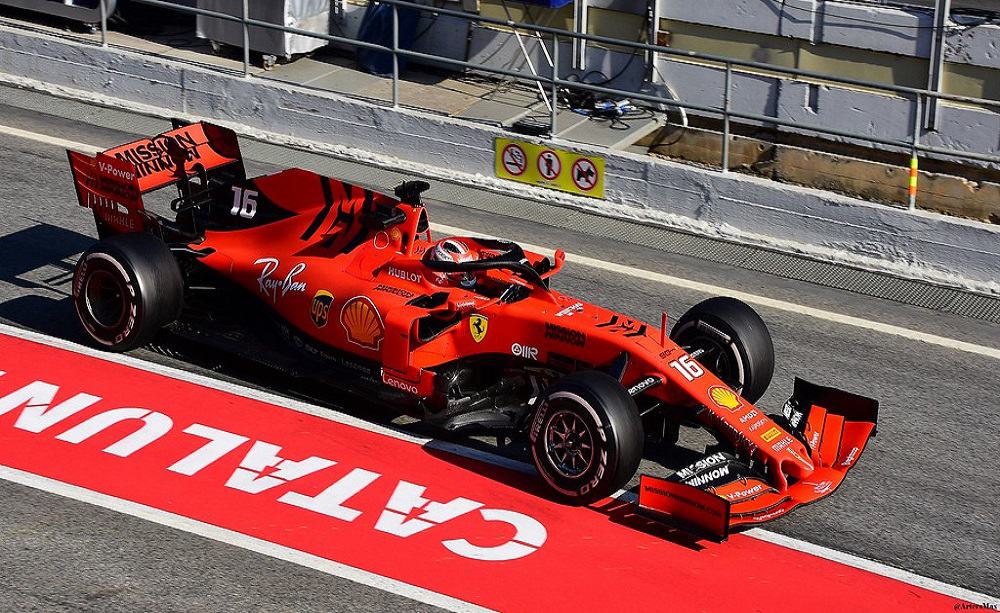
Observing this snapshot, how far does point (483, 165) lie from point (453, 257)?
17.8ft

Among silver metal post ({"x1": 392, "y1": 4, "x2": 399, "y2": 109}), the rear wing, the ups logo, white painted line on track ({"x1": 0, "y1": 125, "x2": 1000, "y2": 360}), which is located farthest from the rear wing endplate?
silver metal post ({"x1": 392, "y1": 4, "x2": 399, "y2": 109})

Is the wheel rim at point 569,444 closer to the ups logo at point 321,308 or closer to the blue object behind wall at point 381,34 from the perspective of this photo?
the ups logo at point 321,308

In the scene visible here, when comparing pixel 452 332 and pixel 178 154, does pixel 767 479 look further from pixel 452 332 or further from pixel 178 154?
pixel 178 154

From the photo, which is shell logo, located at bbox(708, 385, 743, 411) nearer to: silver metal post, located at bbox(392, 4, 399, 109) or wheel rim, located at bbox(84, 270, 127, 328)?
wheel rim, located at bbox(84, 270, 127, 328)

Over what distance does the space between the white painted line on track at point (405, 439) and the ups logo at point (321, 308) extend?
0.62 m

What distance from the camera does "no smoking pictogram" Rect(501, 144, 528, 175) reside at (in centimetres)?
1457

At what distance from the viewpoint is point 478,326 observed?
9297 mm

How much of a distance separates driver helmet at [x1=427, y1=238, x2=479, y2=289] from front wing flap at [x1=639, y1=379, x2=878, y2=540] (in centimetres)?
200

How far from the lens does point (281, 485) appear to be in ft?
28.7

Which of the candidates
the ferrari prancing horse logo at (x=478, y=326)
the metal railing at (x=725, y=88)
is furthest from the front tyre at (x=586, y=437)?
the metal railing at (x=725, y=88)

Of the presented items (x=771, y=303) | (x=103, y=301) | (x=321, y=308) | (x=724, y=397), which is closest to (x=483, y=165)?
(x=771, y=303)

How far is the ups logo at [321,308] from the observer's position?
31.8 feet

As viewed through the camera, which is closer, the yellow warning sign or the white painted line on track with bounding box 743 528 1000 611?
the white painted line on track with bounding box 743 528 1000 611

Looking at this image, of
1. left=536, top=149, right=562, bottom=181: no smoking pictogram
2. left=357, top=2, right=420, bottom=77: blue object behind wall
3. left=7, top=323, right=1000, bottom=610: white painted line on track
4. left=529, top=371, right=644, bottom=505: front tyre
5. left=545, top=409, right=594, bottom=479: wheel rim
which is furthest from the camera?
left=357, top=2, right=420, bottom=77: blue object behind wall
